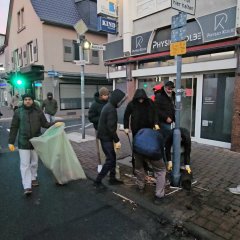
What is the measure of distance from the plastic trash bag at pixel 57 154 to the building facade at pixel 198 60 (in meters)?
4.27

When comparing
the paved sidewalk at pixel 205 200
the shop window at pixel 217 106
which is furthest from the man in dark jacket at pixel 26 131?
the shop window at pixel 217 106

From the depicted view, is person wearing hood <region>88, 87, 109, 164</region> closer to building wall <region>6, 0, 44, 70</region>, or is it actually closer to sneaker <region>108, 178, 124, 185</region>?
sneaker <region>108, 178, 124, 185</region>

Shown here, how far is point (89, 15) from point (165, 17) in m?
12.7

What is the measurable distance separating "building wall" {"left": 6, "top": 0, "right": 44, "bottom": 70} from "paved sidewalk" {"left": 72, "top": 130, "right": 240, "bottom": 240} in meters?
13.7

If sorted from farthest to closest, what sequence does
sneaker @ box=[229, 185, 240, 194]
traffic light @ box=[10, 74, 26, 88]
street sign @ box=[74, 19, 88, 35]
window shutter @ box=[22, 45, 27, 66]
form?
window shutter @ box=[22, 45, 27, 66] → traffic light @ box=[10, 74, 26, 88] → street sign @ box=[74, 19, 88, 35] → sneaker @ box=[229, 185, 240, 194]

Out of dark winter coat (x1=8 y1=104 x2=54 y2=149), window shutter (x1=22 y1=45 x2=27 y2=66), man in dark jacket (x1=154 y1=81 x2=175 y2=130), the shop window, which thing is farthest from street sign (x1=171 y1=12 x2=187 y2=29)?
window shutter (x1=22 y1=45 x2=27 y2=66)

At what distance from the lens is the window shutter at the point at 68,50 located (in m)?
17.6

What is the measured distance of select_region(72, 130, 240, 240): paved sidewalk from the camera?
122 inches

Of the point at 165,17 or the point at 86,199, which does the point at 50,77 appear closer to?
the point at 165,17

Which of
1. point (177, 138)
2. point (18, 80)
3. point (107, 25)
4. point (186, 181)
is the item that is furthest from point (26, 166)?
point (18, 80)

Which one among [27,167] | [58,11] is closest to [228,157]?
[27,167]

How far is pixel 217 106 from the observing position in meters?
6.89

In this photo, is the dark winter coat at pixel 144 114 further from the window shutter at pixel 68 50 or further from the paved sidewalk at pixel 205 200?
the window shutter at pixel 68 50

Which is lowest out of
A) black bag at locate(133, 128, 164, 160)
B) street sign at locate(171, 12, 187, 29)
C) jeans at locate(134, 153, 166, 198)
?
jeans at locate(134, 153, 166, 198)
